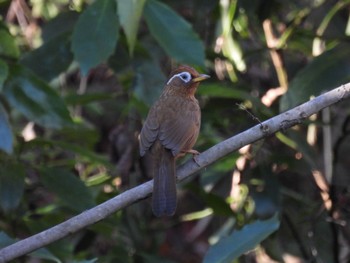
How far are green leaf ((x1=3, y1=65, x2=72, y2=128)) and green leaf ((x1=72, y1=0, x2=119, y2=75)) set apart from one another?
0.29 m

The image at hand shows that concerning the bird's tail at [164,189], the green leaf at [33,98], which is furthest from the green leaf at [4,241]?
the green leaf at [33,98]

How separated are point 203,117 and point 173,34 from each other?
1101 millimetres

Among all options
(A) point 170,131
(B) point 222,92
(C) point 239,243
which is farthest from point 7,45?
(C) point 239,243

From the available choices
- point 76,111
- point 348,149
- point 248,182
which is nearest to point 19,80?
point 248,182

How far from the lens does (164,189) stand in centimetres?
421

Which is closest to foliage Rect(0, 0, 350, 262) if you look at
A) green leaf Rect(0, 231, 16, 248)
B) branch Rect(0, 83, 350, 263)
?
green leaf Rect(0, 231, 16, 248)

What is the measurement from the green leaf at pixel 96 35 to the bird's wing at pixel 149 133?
0.44 meters

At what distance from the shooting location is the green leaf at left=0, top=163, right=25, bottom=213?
4.83 m

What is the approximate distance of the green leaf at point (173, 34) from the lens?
4.62m

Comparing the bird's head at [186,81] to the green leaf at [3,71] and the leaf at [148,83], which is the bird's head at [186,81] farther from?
the green leaf at [3,71]

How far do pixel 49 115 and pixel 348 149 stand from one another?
3.06 metres

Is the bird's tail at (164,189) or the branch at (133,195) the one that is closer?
the branch at (133,195)

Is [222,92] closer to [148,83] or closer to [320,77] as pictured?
[148,83]

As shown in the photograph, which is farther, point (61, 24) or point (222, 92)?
point (61, 24)
